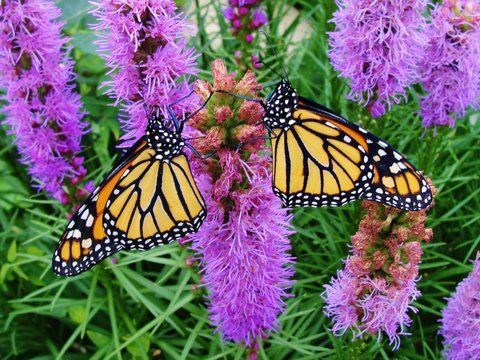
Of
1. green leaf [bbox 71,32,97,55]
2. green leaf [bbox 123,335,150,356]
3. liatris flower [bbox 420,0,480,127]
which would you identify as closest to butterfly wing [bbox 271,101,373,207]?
liatris flower [bbox 420,0,480,127]

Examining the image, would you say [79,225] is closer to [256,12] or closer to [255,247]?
[255,247]

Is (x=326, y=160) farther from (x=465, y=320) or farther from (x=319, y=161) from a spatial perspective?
(x=465, y=320)

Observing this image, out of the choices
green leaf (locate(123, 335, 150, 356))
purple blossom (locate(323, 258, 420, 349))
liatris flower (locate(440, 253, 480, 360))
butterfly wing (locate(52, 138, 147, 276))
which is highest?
butterfly wing (locate(52, 138, 147, 276))

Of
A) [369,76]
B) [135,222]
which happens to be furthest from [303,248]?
[135,222]

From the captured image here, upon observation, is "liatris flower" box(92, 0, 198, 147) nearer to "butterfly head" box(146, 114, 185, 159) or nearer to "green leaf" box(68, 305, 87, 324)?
"butterfly head" box(146, 114, 185, 159)

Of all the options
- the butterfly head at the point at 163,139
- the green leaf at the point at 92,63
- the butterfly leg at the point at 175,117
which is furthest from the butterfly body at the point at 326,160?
the green leaf at the point at 92,63

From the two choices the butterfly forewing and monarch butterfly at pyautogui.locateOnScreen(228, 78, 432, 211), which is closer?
monarch butterfly at pyautogui.locateOnScreen(228, 78, 432, 211)

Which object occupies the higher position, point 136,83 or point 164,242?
point 136,83
